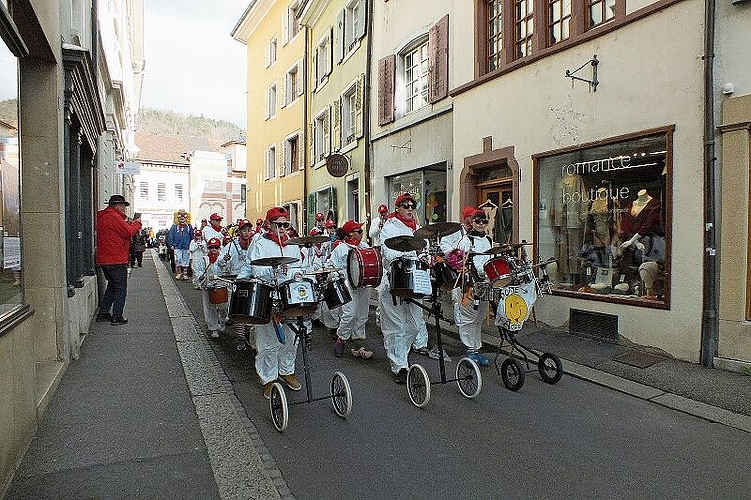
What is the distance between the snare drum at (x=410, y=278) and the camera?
19.3ft

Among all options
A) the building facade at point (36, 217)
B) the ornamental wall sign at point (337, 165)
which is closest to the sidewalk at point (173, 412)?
the building facade at point (36, 217)

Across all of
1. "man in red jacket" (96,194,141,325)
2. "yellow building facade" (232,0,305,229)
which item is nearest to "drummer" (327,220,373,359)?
"man in red jacket" (96,194,141,325)

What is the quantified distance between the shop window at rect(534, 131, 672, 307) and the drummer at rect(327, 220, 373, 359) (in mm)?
3144

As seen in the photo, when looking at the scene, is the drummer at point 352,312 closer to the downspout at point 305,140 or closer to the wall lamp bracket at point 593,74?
the wall lamp bracket at point 593,74

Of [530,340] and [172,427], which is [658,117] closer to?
[530,340]

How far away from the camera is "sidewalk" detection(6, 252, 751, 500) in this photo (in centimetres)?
397

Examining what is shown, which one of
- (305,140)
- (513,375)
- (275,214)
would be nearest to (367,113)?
(305,140)

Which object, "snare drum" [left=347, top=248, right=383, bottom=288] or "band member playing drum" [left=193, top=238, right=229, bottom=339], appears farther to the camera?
"band member playing drum" [left=193, top=238, right=229, bottom=339]

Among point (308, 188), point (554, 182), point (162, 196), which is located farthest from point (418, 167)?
point (162, 196)

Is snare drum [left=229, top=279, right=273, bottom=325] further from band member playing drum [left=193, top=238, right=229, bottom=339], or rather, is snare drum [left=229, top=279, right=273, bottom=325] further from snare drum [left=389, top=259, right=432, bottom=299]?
band member playing drum [left=193, top=238, right=229, bottom=339]

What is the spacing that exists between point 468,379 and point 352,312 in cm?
276

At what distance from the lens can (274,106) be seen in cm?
3020

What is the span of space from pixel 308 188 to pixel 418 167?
1112cm

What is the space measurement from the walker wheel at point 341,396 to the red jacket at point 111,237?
18.7 ft
